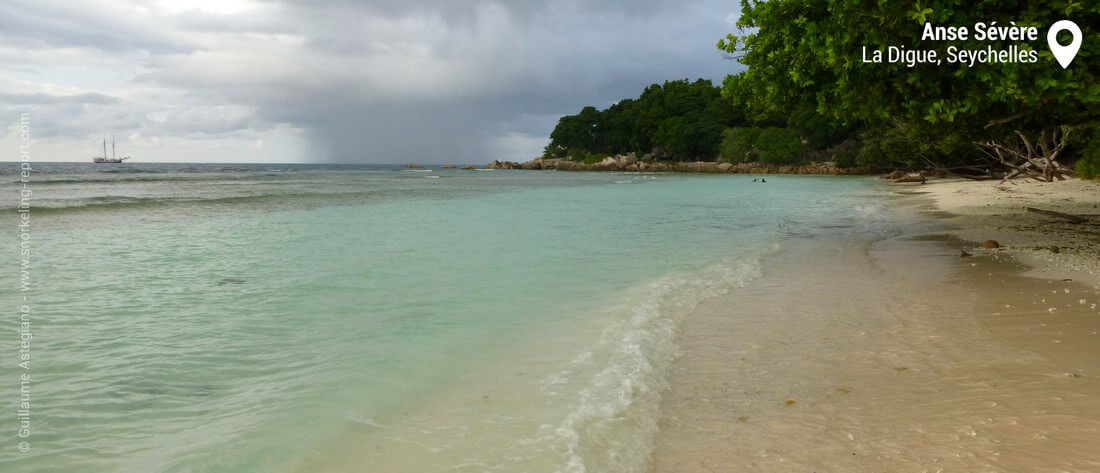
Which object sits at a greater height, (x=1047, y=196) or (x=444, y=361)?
(x=1047, y=196)

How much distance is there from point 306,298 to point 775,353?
5960 mm

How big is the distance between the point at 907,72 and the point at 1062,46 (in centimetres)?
206

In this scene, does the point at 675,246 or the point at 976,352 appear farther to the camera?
the point at 675,246

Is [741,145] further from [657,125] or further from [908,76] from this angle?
[908,76]

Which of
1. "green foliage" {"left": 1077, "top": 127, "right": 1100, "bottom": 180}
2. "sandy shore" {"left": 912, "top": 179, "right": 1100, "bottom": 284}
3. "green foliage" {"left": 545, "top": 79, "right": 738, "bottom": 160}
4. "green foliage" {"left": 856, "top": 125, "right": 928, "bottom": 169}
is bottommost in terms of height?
"sandy shore" {"left": 912, "top": 179, "right": 1100, "bottom": 284}

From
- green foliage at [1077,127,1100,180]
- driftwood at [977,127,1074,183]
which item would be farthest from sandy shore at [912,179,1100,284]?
driftwood at [977,127,1074,183]

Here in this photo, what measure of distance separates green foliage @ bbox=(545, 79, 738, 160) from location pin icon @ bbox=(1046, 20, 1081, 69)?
95.9 m

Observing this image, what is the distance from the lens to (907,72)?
31.0 ft

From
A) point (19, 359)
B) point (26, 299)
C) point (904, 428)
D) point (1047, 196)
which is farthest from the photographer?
point (1047, 196)

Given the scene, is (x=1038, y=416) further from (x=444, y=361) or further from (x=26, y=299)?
(x=26, y=299)

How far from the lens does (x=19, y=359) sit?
17.7 ft

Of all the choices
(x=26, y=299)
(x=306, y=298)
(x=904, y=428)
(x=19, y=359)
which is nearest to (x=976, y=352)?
(x=904, y=428)

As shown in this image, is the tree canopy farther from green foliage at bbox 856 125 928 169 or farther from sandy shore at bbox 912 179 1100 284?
green foliage at bbox 856 125 928 169

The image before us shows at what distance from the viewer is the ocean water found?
377cm
